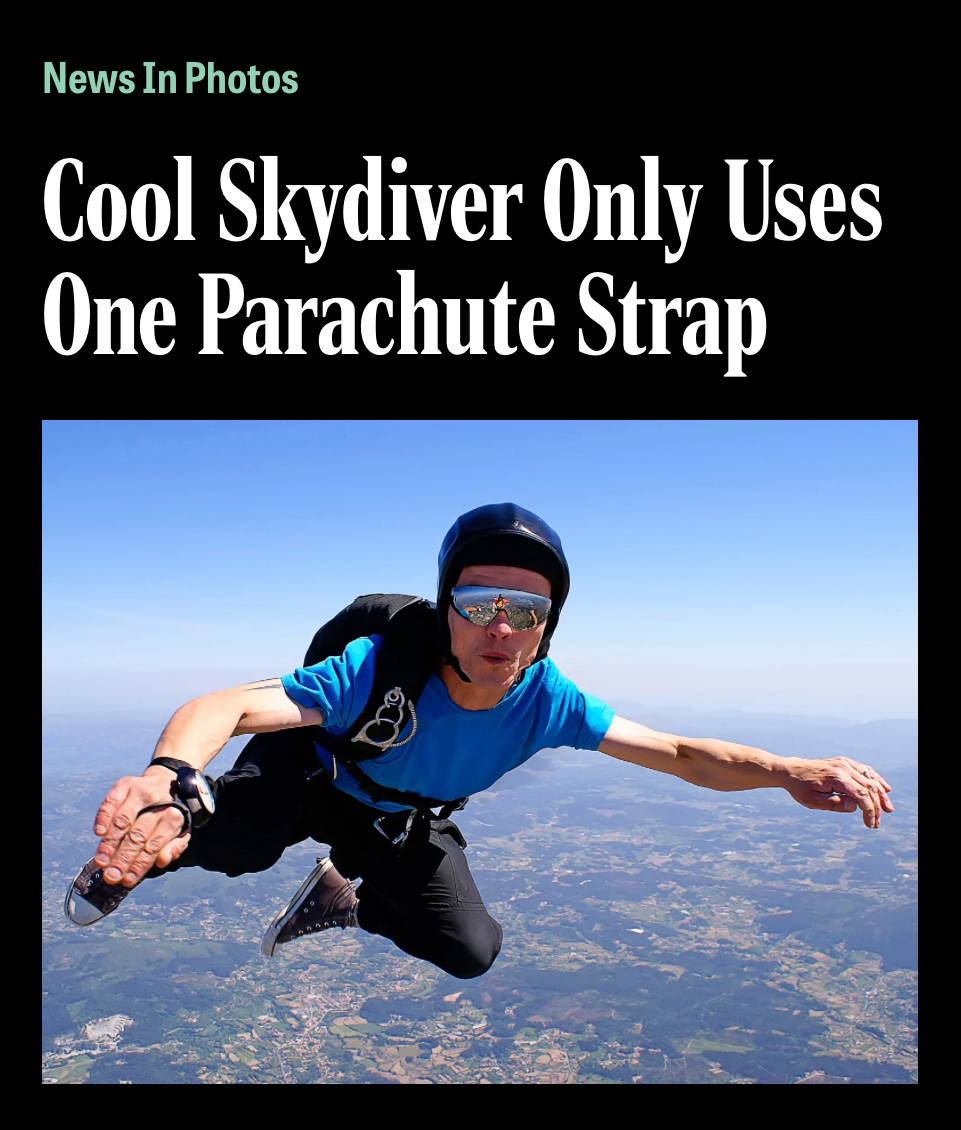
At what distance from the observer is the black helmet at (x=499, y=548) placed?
3.73 m

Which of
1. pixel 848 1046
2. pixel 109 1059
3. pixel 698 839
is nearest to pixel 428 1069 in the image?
pixel 109 1059

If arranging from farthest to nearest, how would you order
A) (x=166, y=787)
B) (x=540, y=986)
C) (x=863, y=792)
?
(x=540, y=986)
(x=863, y=792)
(x=166, y=787)

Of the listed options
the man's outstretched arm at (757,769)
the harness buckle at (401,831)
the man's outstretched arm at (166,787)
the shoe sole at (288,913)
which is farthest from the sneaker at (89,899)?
the man's outstretched arm at (757,769)

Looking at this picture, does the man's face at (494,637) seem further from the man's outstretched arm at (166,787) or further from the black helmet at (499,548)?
the man's outstretched arm at (166,787)

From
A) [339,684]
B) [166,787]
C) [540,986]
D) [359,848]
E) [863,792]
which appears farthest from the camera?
[540,986]

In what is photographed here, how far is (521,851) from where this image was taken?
412ft

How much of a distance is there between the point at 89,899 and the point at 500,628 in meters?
2.15

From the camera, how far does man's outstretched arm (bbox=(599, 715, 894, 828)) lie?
343 cm

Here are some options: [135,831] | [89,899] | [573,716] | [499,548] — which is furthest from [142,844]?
[573,716]

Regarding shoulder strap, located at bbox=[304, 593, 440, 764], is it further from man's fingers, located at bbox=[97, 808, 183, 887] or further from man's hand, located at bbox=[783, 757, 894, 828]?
man's hand, located at bbox=[783, 757, 894, 828]

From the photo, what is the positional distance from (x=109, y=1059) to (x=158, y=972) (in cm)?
1056

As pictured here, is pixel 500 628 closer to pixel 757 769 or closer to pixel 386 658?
pixel 386 658

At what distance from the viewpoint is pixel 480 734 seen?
4.09 meters

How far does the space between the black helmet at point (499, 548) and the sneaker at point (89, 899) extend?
180 centimetres
